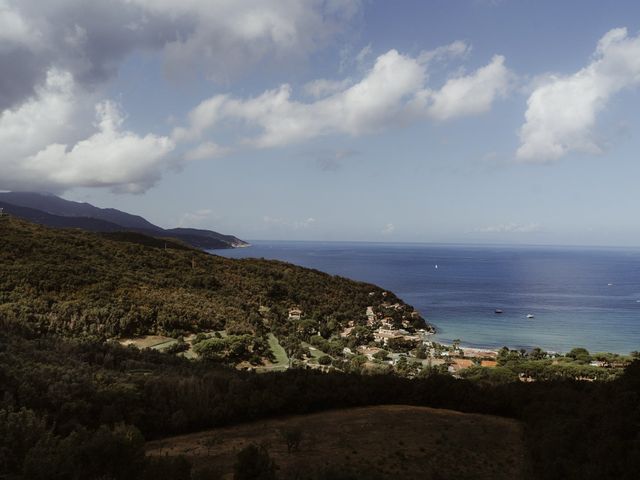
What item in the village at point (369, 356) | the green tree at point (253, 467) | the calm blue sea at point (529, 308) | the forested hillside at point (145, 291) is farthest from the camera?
the calm blue sea at point (529, 308)

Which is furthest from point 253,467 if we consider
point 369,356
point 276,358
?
point 369,356

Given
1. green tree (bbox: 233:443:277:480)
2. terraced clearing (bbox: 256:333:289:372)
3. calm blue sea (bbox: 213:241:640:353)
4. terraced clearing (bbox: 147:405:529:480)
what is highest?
green tree (bbox: 233:443:277:480)

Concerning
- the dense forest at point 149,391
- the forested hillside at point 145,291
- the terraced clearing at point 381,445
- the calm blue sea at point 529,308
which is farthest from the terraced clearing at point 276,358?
the calm blue sea at point 529,308

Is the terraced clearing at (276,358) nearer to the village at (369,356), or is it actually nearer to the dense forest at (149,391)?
the village at (369,356)

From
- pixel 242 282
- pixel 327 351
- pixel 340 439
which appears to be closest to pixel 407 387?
pixel 340 439

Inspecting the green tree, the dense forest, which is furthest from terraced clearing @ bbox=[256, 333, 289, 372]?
the green tree

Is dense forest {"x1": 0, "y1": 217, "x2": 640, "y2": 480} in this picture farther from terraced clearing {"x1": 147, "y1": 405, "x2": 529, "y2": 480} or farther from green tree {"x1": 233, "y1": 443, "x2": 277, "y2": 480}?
terraced clearing {"x1": 147, "y1": 405, "x2": 529, "y2": 480}
